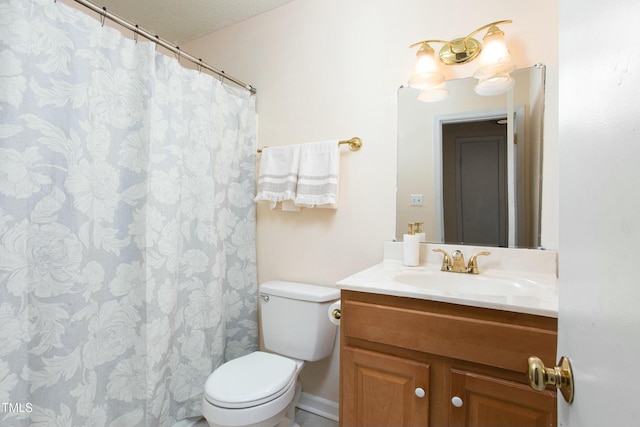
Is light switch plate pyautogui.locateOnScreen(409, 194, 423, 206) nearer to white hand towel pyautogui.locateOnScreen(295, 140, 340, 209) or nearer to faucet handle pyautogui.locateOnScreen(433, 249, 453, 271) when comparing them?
faucet handle pyautogui.locateOnScreen(433, 249, 453, 271)

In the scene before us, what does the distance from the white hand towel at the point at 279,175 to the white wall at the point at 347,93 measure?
0.10 meters

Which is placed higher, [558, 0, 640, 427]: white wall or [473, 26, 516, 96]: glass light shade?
[473, 26, 516, 96]: glass light shade

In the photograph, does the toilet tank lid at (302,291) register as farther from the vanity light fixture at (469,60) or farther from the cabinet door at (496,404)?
the vanity light fixture at (469,60)

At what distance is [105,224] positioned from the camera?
125 centimetres

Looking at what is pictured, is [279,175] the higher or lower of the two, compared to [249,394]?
higher

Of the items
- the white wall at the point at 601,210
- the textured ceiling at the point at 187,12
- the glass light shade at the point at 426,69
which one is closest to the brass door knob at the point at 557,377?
the white wall at the point at 601,210

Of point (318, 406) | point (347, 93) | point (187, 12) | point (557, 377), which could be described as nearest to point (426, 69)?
point (347, 93)

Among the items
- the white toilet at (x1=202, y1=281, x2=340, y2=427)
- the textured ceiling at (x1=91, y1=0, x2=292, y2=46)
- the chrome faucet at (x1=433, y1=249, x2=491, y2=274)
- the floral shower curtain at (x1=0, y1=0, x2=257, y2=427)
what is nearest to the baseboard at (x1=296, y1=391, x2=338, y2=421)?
the white toilet at (x1=202, y1=281, x2=340, y2=427)

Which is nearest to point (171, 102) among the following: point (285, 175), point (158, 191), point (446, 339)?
point (158, 191)

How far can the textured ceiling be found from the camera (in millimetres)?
1858

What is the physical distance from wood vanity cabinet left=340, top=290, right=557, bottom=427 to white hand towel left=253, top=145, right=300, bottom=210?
0.79 meters

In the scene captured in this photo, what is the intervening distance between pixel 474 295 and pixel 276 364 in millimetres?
960

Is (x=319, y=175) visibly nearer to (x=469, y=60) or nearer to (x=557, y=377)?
(x=469, y=60)

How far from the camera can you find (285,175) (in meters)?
1.81
